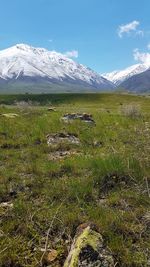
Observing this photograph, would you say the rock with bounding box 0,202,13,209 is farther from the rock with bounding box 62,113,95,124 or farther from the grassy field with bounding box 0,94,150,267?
the rock with bounding box 62,113,95,124

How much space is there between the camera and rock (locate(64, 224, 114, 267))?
5.60 meters

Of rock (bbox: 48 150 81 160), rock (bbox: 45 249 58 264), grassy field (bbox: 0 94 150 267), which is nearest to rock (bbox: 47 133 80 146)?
grassy field (bbox: 0 94 150 267)

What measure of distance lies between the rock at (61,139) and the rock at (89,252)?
908cm

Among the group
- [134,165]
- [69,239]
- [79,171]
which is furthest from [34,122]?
[69,239]

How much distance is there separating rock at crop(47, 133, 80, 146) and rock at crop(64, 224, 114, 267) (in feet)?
29.8

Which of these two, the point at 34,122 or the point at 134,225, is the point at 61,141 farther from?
the point at 134,225

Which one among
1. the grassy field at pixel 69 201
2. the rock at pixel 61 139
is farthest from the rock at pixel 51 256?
the rock at pixel 61 139

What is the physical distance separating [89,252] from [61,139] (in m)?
10.3

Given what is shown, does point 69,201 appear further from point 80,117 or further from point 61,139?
point 80,117

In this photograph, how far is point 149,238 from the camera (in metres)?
6.77

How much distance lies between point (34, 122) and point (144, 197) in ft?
38.1

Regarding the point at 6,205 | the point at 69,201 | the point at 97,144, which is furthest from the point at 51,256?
the point at 97,144

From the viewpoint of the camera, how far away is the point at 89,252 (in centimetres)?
574

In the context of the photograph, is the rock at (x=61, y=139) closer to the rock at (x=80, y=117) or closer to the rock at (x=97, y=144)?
the rock at (x=97, y=144)
